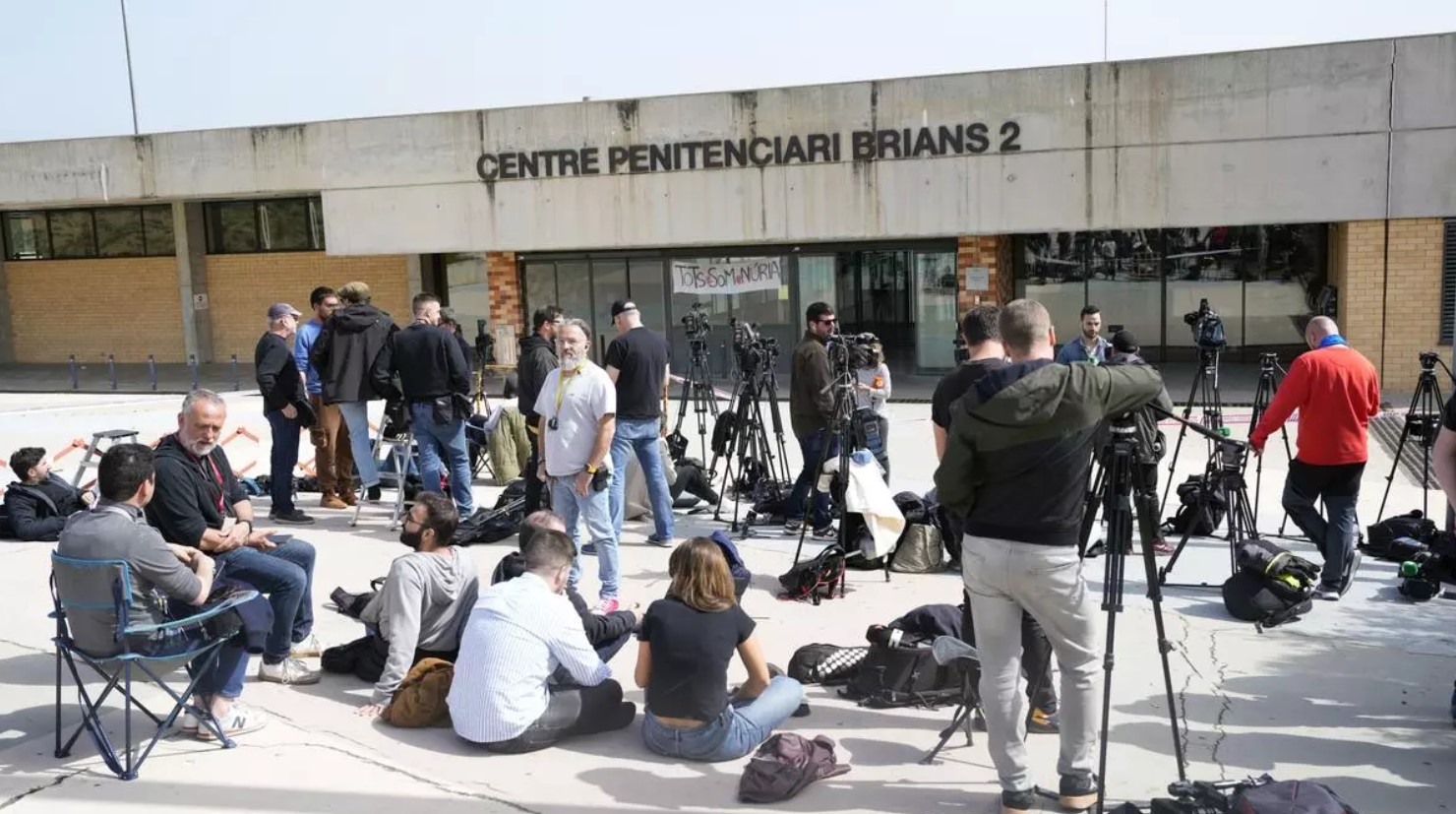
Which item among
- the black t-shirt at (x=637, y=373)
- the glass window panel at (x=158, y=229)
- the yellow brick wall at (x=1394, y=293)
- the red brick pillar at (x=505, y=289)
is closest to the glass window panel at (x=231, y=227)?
the glass window panel at (x=158, y=229)

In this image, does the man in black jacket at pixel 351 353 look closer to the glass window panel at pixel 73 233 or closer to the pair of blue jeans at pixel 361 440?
the pair of blue jeans at pixel 361 440

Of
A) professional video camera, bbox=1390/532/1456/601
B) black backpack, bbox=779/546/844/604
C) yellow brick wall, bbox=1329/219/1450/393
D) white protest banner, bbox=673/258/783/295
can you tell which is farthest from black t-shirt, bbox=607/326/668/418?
yellow brick wall, bbox=1329/219/1450/393

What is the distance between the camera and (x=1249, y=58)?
16.3m

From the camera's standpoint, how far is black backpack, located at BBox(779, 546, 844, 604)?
748 cm

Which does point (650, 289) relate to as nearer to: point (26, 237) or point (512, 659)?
point (26, 237)

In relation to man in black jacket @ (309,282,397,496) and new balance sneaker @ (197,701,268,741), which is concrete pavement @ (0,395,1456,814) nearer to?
new balance sneaker @ (197,701,268,741)

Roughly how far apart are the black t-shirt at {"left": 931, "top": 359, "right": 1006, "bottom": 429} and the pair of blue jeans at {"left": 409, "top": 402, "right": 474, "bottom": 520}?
487 cm

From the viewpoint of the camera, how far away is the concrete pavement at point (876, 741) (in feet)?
15.6

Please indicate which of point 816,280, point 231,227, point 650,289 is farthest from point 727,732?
point 231,227

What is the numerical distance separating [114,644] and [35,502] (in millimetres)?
5168

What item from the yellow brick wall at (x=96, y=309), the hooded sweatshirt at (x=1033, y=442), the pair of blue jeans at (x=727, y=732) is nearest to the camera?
the hooded sweatshirt at (x=1033, y=442)

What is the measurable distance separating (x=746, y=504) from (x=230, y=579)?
515cm

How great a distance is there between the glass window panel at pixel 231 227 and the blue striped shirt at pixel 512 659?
72.5ft

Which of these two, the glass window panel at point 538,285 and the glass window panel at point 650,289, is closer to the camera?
the glass window panel at point 650,289
